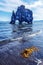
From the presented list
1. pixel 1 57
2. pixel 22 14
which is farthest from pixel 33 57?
pixel 22 14

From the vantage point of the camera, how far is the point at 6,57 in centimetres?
1374

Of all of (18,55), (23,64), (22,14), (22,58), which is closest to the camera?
(23,64)

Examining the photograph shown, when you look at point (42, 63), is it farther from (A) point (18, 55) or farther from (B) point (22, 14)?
(B) point (22, 14)

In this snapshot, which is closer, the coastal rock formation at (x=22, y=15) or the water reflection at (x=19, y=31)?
the water reflection at (x=19, y=31)

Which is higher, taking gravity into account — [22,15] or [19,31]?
[22,15]

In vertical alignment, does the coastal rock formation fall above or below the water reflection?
above

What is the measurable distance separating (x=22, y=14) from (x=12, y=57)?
264ft

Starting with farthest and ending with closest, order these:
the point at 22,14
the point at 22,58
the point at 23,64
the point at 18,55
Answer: the point at 22,14, the point at 18,55, the point at 22,58, the point at 23,64

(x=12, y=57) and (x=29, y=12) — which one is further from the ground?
(x=29, y=12)

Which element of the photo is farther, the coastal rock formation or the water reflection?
the coastal rock formation

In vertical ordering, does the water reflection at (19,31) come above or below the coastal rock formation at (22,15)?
below

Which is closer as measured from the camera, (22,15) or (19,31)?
(19,31)

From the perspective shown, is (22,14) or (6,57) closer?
(6,57)

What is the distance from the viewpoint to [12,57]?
543 inches
